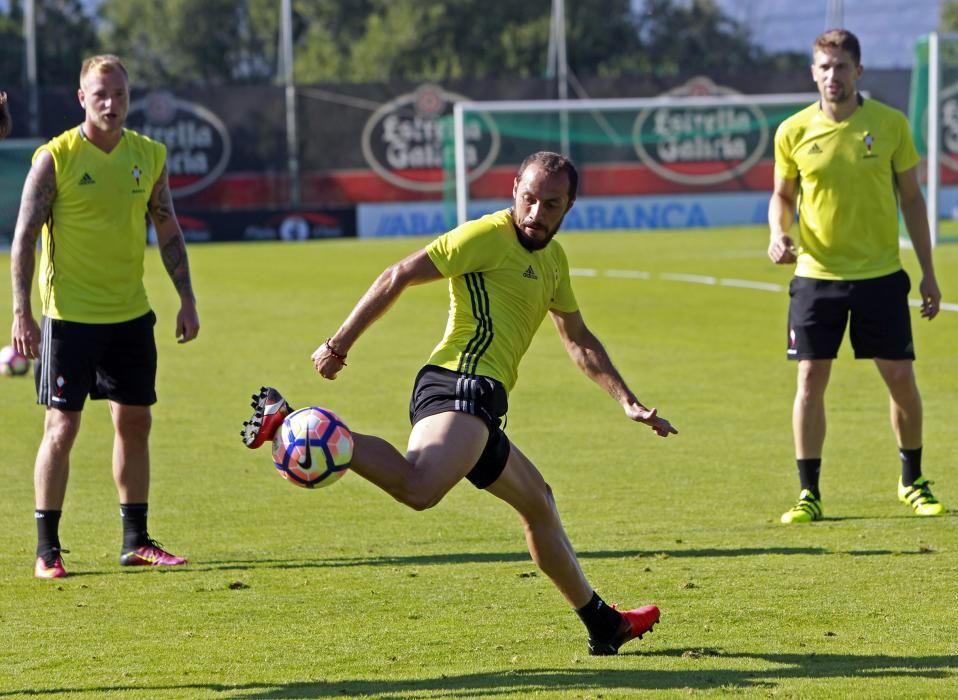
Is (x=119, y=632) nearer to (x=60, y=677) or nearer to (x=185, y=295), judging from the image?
(x=60, y=677)

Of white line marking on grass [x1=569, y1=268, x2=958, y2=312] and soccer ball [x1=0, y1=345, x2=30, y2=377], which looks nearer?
soccer ball [x1=0, y1=345, x2=30, y2=377]

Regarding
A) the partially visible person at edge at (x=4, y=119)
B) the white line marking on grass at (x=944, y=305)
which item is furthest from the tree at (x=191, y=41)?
the partially visible person at edge at (x=4, y=119)

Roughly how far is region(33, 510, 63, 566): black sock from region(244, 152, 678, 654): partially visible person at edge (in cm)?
233

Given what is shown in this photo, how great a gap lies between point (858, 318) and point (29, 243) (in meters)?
4.11

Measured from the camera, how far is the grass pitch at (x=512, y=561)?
584 centimetres

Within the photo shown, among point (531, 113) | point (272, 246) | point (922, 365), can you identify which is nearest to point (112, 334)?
point (922, 365)

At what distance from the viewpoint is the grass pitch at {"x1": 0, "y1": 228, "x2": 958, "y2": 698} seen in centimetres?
584

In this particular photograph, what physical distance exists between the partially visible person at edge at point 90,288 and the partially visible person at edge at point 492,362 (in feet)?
7.14

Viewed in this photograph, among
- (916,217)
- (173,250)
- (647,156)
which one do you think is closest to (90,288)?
(173,250)

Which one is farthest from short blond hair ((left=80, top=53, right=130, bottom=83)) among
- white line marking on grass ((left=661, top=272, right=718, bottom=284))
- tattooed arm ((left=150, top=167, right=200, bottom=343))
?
white line marking on grass ((left=661, top=272, right=718, bottom=284))

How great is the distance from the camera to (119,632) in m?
6.50

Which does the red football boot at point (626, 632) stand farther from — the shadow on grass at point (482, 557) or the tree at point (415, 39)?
the tree at point (415, 39)

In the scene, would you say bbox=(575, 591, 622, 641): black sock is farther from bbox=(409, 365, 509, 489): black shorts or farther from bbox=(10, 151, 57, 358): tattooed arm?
bbox=(10, 151, 57, 358): tattooed arm

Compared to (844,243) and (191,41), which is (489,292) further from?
(191,41)
